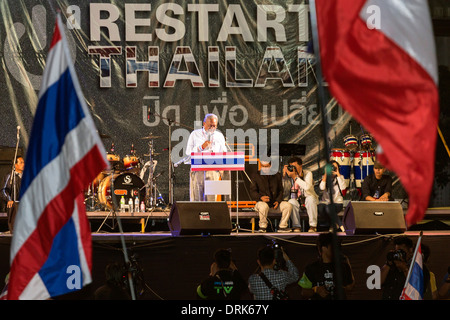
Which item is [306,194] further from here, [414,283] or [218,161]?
[414,283]

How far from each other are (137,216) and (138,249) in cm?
260

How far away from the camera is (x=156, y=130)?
53.1ft

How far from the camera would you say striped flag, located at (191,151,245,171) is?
37.8 feet

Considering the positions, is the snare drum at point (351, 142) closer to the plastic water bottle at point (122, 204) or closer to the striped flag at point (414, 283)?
the plastic water bottle at point (122, 204)

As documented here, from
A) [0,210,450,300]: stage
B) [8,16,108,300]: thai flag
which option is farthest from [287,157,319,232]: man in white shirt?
[8,16,108,300]: thai flag

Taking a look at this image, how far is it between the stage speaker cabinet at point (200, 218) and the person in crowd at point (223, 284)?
→ 6.84 ft

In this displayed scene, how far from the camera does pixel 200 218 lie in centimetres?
1052

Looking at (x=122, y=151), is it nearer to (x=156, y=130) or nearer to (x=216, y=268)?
(x=156, y=130)

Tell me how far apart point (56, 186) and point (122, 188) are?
923cm

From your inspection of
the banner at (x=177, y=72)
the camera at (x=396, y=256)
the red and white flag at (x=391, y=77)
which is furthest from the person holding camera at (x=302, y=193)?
the red and white flag at (x=391, y=77)

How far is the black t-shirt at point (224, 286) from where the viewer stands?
319 inches

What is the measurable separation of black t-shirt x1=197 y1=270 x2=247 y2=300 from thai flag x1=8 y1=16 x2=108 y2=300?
3233mm

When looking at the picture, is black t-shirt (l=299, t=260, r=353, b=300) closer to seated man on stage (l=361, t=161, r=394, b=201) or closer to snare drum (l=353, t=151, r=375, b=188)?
seated man on stage (l=361, t=161, r=394, b=201)
